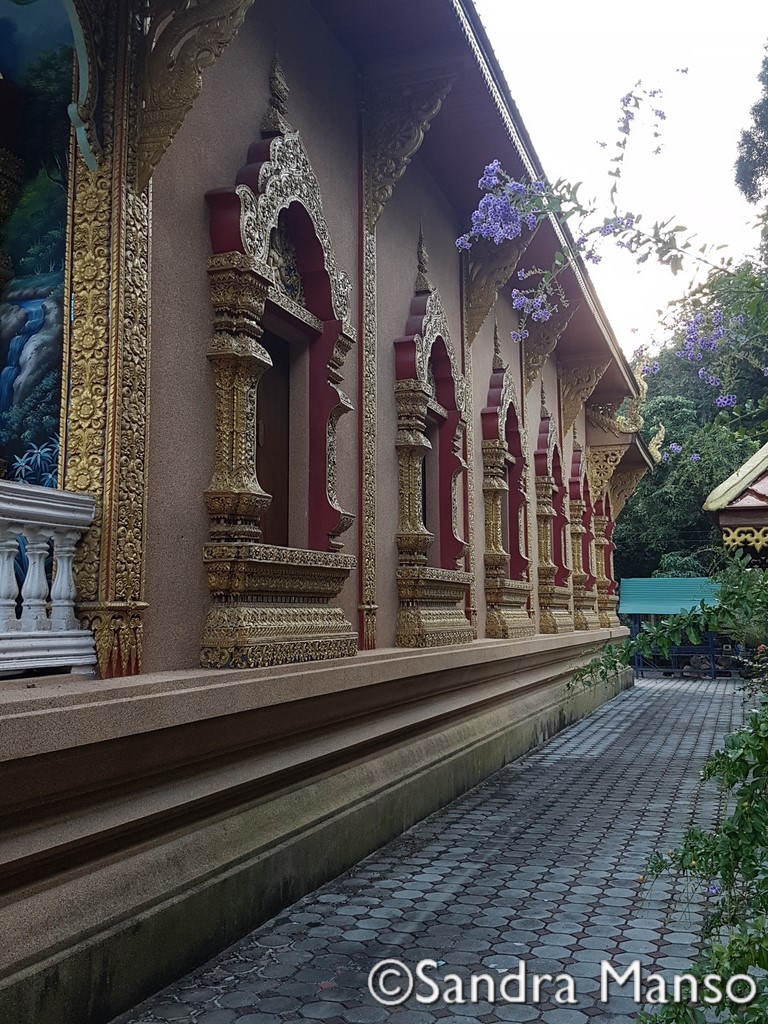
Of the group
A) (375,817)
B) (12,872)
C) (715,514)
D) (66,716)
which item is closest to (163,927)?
(12,872)

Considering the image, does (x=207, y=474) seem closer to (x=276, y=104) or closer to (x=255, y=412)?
(x=255, y=412)

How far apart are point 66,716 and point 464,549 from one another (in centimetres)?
455

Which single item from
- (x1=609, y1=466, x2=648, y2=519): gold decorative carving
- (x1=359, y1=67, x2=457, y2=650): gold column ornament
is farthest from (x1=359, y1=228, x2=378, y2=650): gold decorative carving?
(x1=609, y1=466, x2=648, y2=519): gold decorative carving

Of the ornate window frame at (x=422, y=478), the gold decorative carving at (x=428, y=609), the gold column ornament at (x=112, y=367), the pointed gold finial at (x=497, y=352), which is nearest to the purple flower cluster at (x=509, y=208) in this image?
the gold column ornament at (x=112, y=367)

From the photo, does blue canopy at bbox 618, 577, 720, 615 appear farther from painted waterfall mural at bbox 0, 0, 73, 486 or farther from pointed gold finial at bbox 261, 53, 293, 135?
painted waterfall mural at bbox 0, 0, 73, 486

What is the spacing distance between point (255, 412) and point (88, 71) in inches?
57.5

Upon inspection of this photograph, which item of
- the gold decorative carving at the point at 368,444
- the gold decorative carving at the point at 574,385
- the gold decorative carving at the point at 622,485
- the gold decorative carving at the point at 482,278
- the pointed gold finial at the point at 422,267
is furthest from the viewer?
the gold decorative carving at the point at 622,485

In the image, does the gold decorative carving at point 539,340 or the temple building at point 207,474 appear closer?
the temple building at point 207,474

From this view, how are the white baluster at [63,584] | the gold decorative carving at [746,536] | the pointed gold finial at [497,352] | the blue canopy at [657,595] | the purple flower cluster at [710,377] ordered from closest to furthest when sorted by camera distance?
the white baluster at [63,584] < the purple flower cluster at [710,377] < the gold decorative carving at [746,536] < the pointed gold finial at [497,352] < the blue canopy at [657,595]

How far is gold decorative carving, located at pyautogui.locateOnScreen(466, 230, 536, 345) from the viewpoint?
7691 millimetres

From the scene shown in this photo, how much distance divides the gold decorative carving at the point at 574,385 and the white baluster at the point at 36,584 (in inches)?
396

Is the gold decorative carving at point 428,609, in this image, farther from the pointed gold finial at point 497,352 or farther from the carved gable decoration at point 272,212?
the pointed gold finial at point 497,352

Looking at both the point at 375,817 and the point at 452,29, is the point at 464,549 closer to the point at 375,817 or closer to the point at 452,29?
the point at 375,817

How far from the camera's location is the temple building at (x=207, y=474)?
2.72 metres
